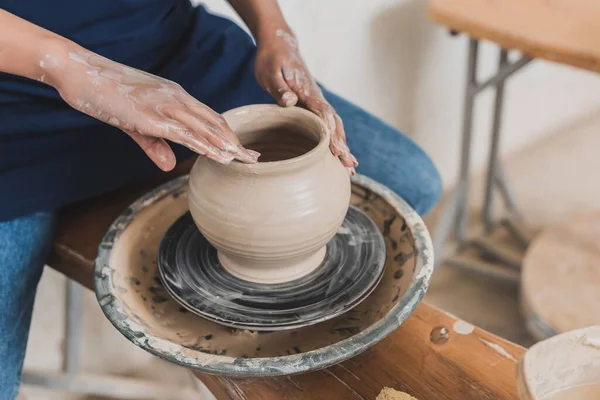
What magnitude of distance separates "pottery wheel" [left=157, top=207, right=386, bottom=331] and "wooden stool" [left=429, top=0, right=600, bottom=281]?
0.71m

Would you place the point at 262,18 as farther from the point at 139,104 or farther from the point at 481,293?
the point at 481,293

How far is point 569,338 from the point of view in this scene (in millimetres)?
642

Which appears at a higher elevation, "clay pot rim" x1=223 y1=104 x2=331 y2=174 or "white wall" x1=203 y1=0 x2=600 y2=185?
"clay pot rim" x1=223 y1=104 x2=331 y2=174

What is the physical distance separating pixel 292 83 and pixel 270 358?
0.43 m

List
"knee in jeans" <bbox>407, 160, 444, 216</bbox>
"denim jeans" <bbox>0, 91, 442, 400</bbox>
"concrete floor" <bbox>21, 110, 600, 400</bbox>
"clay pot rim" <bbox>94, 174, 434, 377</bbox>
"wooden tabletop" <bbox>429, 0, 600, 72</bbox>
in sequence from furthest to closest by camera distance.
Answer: "concrete floor" <bbox>21, 110, 600, 400</bbox>
"wooden tabletop" <bbox>429, 0, 600, 72</bbox>
"knee in jeans" <bbox>407, 160, 444, 216</bbox>
"denim jeans" <bbox>0, 91, 442, 400</bbox>
"clay pot rim" <bbox>94, 174, 434, 377</bbox>

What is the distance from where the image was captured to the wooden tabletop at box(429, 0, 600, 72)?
131 centimetres

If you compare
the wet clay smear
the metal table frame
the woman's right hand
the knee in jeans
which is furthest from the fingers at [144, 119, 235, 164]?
the metal table frame

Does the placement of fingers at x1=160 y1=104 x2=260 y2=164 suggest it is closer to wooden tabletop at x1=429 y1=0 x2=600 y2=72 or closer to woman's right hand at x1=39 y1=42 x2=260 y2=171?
woman's right hand at x1=39 y1=42 x2=260 y2=171

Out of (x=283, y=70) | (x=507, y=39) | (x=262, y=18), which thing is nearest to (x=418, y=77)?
(x=507, y=39)

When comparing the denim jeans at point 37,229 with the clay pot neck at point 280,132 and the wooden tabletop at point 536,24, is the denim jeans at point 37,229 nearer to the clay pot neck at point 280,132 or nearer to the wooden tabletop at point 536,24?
the clay pot neck at point 280,132

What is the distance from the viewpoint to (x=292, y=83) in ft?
3.11

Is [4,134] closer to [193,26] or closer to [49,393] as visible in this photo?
[193,26]

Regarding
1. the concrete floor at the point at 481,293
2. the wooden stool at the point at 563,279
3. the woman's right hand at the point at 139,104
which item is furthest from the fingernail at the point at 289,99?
the wooden stool at the point at 563,279

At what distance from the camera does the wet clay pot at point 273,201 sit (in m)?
0.75
